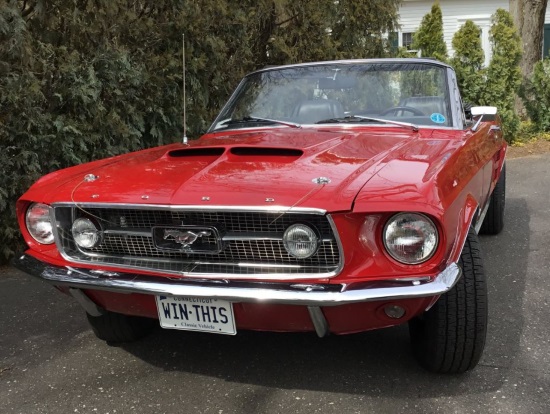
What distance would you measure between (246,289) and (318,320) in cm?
32

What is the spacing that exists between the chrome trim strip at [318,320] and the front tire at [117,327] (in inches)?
48.7

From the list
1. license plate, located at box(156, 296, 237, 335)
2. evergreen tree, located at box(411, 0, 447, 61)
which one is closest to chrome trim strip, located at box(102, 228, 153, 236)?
license plate, located at box(156, 296, 237, 335)

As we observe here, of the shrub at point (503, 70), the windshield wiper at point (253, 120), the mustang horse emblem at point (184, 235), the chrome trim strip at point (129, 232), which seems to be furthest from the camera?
the shrub at point (503, 70)

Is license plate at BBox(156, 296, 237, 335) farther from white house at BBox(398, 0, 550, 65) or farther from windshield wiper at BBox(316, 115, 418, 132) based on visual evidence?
white house at BBox(398, 0, 550, 65)

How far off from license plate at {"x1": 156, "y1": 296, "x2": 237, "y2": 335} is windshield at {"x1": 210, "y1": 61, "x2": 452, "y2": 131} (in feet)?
5.24

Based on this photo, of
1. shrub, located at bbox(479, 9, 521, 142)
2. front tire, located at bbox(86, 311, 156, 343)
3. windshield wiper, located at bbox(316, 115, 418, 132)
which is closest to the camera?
front tire, located at bbox(86, 311, 156, 343)

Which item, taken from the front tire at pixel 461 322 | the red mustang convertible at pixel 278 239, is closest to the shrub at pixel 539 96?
the red mustang convertible at pixel 278 239

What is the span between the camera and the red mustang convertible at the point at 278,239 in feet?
7.28

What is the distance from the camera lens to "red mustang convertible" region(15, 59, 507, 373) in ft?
7.28

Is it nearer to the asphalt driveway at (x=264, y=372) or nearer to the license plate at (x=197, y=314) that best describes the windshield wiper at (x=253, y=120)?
the asphalt driveway at (x=264, y=372)

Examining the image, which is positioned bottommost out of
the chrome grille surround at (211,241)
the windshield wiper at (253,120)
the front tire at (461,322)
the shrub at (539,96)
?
the shrub at (539,96)

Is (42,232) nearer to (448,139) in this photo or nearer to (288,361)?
(288,361)

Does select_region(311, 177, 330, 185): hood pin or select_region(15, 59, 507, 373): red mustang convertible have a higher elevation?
select_region(311, 177, 330, 185): hood pin

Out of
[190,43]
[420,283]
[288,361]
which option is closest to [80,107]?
[190,43]
